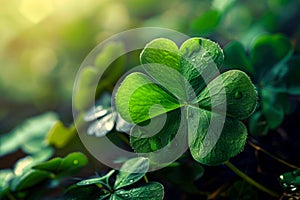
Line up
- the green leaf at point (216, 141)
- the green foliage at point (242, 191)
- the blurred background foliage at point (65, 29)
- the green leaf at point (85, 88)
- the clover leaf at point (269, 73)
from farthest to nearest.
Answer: the blurred background foliage at point (65, 29), the green leaf at point (85, 88), the clover leaf at point (269, 73), the green foliage at point (242, 191), the green leaf at point (216, 141)

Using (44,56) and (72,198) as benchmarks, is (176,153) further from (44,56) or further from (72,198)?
(44,56)

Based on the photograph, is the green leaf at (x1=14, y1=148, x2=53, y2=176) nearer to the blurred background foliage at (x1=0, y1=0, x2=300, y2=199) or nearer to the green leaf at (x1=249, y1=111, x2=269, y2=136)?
the blurred background foliage at (x1=0, y1=0, x2=300, y2=199)

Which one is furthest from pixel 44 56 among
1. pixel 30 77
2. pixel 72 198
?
pixel 72 198

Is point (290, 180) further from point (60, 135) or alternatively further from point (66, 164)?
point (60, 135)

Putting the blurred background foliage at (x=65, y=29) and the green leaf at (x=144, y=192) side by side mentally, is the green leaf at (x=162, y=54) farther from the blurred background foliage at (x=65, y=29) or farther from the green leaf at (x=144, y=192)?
the blurred background foliage at (x=65, y=29)

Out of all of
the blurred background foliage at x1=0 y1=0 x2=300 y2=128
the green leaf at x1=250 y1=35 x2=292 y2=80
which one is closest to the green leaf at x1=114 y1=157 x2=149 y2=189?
the green leaf at x1=250 y1=35 x2=292 y2=80

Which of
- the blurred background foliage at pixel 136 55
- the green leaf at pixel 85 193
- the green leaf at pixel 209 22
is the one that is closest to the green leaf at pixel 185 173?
the blurred background foliage at pixel 136 55

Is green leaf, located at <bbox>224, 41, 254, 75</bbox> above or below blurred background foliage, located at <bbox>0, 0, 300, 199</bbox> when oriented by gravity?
above

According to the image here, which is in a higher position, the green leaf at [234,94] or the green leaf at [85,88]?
the green leaf at [234,94]
